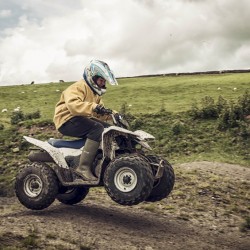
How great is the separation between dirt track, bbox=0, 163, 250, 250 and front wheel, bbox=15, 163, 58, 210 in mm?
266

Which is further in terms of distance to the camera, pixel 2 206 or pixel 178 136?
pixel 178 136

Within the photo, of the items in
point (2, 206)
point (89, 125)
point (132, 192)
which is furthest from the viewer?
point (2, 206)

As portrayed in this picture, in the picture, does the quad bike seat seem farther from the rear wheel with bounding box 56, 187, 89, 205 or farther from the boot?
the rear wheel with bounding box 56, 187, 89, 205

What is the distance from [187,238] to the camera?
9.23m

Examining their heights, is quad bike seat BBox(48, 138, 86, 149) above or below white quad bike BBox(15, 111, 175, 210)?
above

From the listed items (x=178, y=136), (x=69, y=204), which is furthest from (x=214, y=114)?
(x=69, y=204)

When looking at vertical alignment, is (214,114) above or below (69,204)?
above

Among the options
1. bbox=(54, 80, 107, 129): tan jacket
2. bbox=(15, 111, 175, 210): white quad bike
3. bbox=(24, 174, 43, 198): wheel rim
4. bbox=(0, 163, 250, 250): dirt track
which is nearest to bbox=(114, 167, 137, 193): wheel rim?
bbox=(15, 111, 175, 210): white quad bike

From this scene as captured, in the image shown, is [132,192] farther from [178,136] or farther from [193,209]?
[178,136]

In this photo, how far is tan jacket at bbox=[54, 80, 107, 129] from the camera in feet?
31.1

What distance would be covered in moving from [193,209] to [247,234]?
2.05 meters

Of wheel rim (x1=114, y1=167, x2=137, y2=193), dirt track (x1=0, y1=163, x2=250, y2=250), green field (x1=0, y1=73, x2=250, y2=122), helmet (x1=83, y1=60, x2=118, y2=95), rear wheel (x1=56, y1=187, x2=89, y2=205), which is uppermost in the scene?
green field (x1=0, y1=73, x2=250, y2=122)

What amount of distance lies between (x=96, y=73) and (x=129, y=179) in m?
2.37

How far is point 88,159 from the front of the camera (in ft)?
31.5
